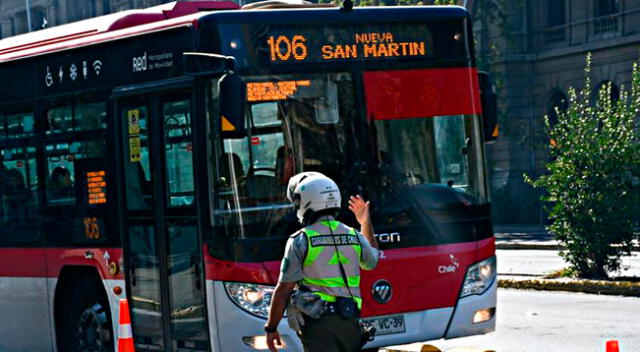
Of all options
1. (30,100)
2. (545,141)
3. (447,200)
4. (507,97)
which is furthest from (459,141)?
(507,97)

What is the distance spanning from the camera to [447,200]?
1012 centimetres

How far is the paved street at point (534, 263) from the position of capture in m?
21.5

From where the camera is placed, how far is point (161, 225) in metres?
10.3

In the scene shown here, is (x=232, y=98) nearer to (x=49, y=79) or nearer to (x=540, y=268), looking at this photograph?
(x=49, y=79)

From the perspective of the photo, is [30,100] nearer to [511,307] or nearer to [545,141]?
[511,307]

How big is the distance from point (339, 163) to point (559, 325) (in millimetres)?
5178

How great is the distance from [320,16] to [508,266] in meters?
14.5

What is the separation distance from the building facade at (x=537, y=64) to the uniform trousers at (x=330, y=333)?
3463 cm

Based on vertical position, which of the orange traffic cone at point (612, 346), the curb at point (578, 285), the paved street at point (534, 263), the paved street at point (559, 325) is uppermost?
the orange traffic cone at point (612, 346)

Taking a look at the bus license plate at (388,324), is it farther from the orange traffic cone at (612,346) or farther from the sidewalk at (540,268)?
the sidewalk at (540,268)

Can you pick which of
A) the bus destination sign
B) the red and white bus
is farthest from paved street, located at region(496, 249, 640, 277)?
the bus destination sign

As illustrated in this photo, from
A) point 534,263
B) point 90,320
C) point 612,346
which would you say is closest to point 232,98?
point 90,320

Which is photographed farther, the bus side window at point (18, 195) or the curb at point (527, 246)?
the curb at point (527, 246)

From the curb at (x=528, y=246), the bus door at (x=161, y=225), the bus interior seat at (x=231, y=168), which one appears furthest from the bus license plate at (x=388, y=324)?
the curb at (x=528, y=246)
